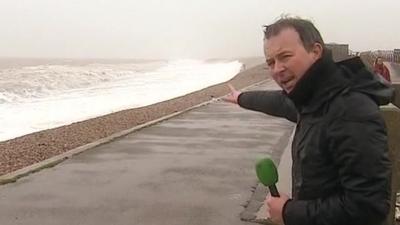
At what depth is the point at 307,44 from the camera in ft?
7.07

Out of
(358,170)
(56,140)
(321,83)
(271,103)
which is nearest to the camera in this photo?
(358,170)

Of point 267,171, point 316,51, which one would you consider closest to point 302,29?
point 316,51

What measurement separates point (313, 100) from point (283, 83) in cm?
13

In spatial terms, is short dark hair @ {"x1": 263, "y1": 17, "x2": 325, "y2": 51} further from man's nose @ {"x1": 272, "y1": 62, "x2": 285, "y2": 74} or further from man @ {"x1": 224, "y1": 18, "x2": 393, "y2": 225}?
man's nose @ {"x1": 272, "y1": 62, "x2": 285, "y2": 74}

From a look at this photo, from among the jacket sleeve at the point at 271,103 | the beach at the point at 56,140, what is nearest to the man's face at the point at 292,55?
the jacket sleeve at the point at 271,103

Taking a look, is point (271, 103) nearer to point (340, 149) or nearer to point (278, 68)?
point (278, 68)

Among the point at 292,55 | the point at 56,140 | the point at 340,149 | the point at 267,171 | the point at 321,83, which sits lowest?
the point at 56,140

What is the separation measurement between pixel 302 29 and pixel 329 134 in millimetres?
392

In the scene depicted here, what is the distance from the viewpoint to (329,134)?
2068 mm

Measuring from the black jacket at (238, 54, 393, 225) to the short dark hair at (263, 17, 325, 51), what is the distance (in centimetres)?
8

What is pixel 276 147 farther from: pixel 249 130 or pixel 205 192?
pixel 205 192

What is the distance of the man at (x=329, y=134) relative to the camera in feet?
6.58

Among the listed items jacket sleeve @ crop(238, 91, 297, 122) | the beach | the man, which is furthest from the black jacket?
the beach

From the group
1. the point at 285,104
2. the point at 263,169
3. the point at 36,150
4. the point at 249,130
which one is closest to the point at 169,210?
the point at 285,104
